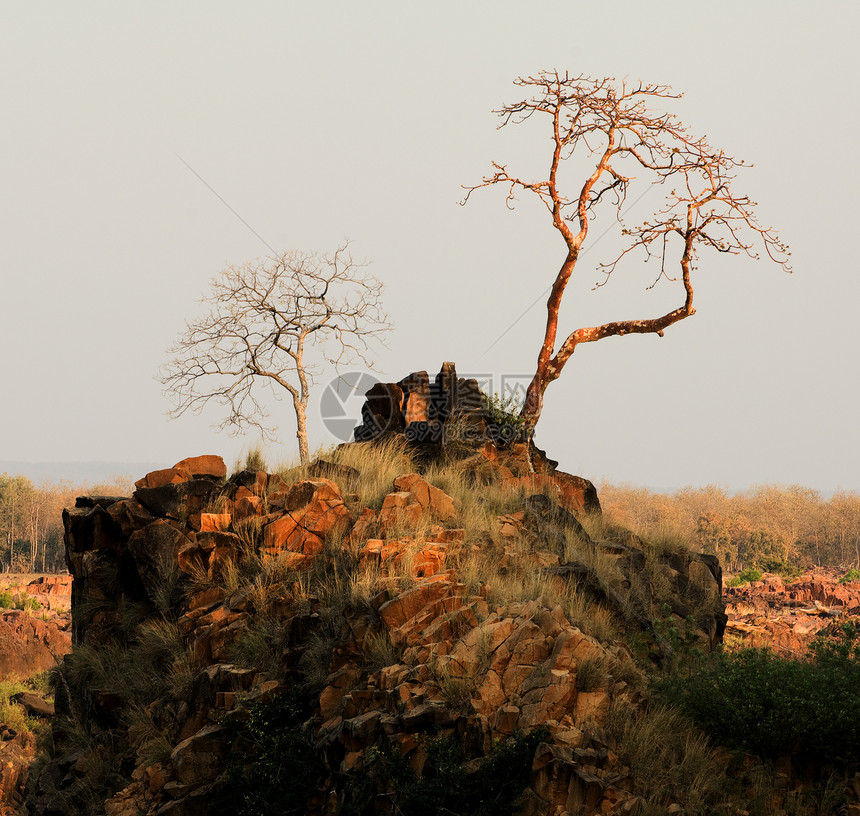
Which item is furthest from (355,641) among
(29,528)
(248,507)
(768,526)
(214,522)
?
(29,528)

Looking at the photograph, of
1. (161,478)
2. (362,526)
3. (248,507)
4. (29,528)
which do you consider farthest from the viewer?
(29,528)

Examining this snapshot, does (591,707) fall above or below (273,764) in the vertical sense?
above

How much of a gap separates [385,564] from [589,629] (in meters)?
2.80

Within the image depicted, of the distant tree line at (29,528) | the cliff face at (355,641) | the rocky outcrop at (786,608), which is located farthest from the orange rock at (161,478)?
the distant tree line at (29,528)

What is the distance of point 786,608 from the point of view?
1219 inches

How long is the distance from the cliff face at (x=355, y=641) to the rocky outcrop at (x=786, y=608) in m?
10.0

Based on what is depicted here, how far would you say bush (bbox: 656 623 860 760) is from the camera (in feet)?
27.0

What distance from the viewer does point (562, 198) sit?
752 inches

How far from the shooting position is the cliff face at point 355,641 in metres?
7.88

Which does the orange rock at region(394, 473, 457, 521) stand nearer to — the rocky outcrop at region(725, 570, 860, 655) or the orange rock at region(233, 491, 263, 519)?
the orange rock at region(233, 491, 263, 519)

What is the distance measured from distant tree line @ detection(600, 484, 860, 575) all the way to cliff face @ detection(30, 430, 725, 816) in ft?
126

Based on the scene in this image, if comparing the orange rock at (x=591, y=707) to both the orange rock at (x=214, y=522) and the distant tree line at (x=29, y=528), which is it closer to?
the orange rock at (x=214, y=522)

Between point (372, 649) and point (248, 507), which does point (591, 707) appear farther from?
point (248, 507)

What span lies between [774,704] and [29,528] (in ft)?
215
